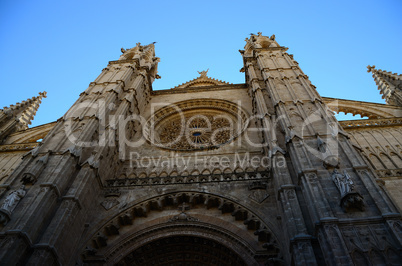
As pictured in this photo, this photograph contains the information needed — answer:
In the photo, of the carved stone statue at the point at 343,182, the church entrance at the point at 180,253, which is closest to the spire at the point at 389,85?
the carved stone statue at the point at 343,182

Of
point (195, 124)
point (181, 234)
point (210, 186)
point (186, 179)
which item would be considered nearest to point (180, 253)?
point (181, 234)

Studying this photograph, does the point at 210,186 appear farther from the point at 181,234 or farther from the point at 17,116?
the point at 17,116

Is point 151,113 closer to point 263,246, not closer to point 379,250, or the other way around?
point 263,246

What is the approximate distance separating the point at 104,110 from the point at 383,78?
1662cm

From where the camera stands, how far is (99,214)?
33.4ft

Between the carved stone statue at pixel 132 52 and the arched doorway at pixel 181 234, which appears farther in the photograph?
the carved stone statue at pixel 132 52

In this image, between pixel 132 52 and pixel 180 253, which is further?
pixel 132 52

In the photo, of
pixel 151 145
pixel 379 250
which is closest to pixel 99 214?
pixel 151 145

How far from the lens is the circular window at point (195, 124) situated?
15.0 metres

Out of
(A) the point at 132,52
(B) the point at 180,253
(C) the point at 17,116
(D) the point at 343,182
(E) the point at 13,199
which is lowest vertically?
(B) the point at 180,253

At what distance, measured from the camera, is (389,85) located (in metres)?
18.7

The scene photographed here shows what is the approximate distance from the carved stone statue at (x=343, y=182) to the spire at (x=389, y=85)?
36.5ft

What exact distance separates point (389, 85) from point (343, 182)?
13.7 m

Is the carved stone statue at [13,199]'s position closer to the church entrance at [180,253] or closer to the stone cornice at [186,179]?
the stone cornice at [186,179]
